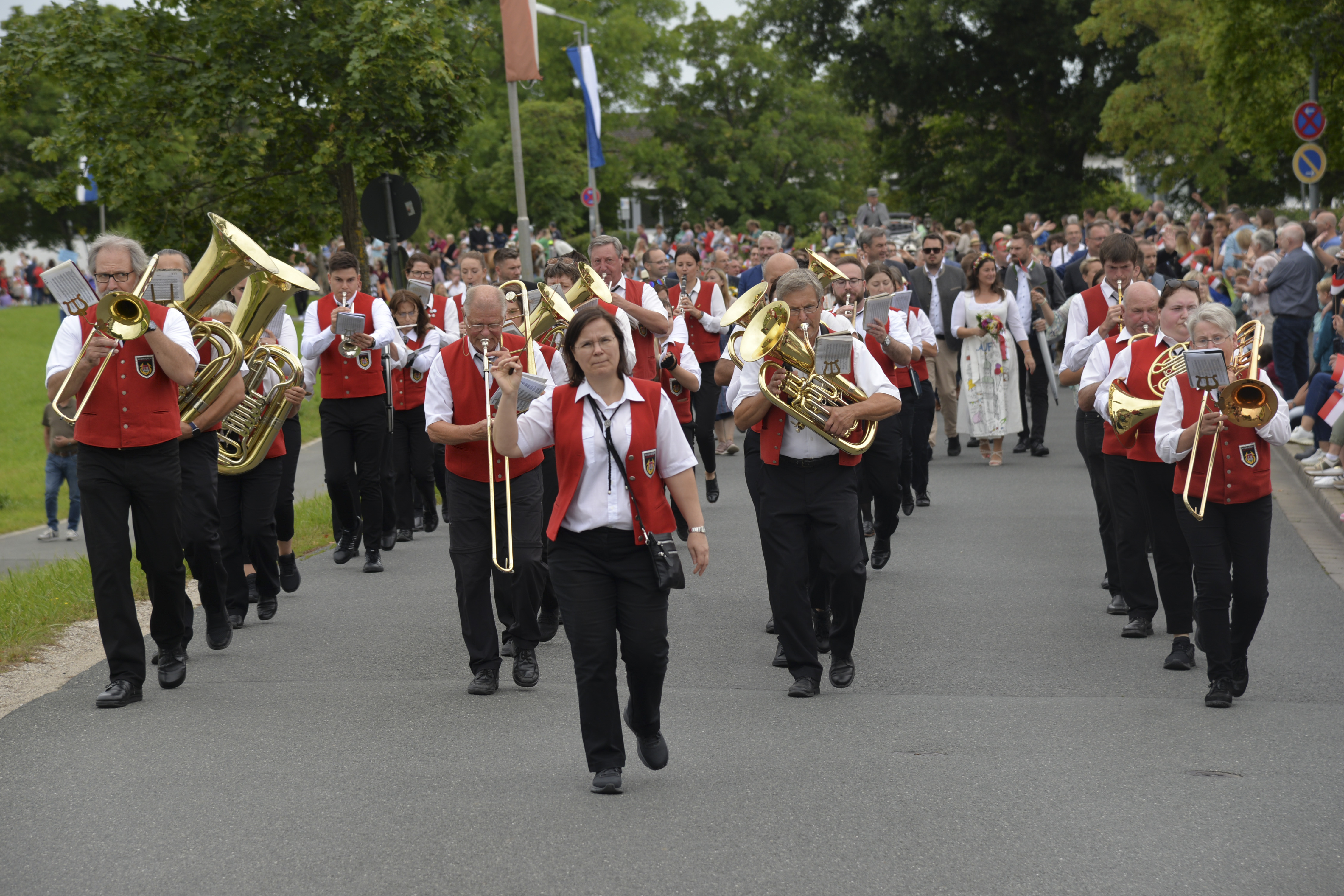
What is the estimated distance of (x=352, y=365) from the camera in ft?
33.7

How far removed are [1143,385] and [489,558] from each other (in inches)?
128

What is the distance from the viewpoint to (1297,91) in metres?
22.0

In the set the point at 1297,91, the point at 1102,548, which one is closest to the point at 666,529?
the point at 1102,548

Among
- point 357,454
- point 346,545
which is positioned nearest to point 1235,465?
point 357,454

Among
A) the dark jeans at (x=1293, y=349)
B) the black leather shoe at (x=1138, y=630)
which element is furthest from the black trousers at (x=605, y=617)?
the dark jeans at (x=1293, y=349)

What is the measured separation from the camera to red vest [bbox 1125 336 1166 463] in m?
7.39

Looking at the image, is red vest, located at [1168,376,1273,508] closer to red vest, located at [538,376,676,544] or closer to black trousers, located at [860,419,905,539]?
black trousers, located at [860,419,905,539]

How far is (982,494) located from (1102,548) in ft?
9.01

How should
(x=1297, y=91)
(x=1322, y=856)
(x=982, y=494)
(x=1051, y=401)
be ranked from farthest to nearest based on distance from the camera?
(x=1297, y=91) < (x=1051, y=401) < (x=982, y=494) < (x=1322, y=856)

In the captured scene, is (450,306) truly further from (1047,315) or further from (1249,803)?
(1249,803)

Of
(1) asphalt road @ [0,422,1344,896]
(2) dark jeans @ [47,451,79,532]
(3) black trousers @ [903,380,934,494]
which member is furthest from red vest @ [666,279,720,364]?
(2) dark jeans @ [47,451,79,532]

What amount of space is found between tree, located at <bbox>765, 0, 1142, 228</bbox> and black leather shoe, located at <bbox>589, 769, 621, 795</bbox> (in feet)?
122

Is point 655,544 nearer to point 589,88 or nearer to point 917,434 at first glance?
point 917,434

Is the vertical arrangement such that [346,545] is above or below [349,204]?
below
